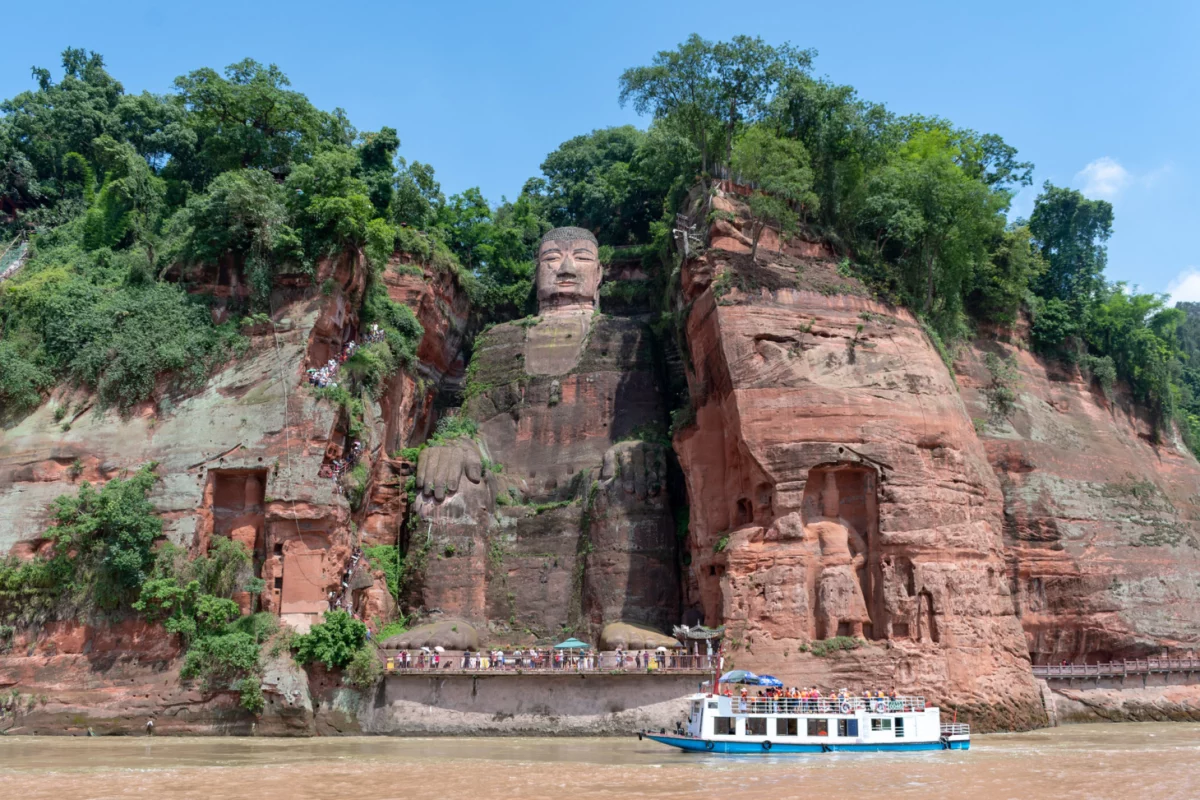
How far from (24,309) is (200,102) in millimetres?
9961

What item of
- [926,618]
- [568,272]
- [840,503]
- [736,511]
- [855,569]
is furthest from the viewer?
[568,272]

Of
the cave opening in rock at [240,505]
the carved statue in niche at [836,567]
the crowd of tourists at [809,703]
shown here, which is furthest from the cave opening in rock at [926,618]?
the cave opening in rock at [240,505]

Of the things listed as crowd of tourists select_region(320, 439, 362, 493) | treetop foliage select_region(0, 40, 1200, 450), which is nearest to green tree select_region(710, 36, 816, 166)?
treetop foliage select_region(0, 40, 1200, 450)

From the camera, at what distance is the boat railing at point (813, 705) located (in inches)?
924

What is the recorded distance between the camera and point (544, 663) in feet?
97.1

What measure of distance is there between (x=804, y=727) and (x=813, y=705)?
0.85m

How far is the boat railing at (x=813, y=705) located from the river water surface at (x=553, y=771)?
47.8 inches

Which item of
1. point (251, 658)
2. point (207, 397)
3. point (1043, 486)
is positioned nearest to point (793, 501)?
point (1043, 486)

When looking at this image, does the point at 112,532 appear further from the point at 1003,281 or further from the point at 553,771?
the point at 1003,281

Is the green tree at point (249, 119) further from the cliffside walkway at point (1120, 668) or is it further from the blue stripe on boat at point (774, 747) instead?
the cliffside walkway at point (1120, 668)

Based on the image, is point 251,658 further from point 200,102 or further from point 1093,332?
point 1093,332

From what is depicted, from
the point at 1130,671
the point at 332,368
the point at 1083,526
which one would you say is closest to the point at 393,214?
the point at 332,368

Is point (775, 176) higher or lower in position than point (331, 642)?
higher

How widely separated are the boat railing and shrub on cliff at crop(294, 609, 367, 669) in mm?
10214
